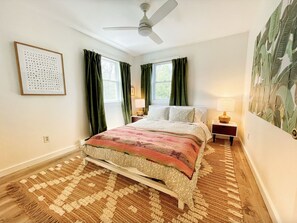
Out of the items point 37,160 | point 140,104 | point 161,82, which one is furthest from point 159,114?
point 37,160

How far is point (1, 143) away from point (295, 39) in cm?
350

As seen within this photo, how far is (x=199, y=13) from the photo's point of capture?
86.0 inches

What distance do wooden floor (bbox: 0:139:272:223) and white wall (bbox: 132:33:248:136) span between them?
1.70 metres

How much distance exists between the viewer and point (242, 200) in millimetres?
1407

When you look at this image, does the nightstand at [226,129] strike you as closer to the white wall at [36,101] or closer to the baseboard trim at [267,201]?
the baseboard trim at [267,201]

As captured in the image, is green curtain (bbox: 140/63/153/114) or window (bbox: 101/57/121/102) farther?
green curtain (bbox: 140/63/153/114)

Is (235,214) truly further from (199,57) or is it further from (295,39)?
(199,57)

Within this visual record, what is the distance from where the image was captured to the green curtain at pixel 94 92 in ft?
9.42

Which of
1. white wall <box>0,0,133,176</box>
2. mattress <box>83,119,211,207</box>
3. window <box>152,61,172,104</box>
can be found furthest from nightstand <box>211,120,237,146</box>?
white wall <box>0,0,133,176</box>

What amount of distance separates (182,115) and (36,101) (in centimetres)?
279

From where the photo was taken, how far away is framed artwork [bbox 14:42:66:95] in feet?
6.48

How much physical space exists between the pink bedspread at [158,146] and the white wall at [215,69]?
182 centimetres

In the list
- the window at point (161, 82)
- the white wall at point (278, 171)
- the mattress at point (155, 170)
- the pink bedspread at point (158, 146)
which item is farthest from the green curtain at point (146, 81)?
the white wall at point (278, 171)

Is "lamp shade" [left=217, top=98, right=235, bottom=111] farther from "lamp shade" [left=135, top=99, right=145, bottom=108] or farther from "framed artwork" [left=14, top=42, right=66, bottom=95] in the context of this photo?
"framed artwork" [left=14, top=42, right=66, bottom=95]
